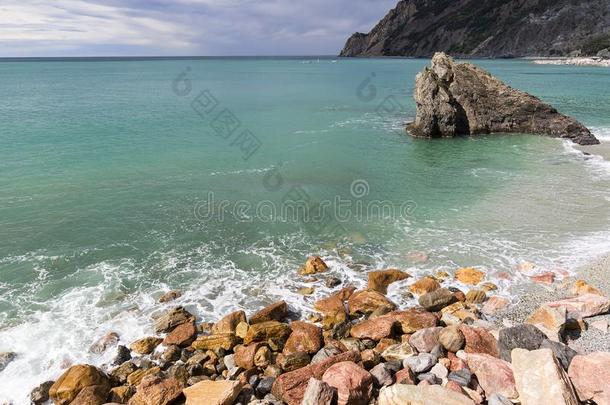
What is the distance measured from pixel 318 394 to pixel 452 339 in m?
5.31

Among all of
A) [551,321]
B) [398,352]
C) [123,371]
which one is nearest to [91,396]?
[123,371]

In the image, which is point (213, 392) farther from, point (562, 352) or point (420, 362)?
point (562, 352)

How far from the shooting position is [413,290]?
18938 mm

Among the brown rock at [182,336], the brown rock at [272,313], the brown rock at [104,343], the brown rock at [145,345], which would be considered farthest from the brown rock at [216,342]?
the brown rock at [104,343]

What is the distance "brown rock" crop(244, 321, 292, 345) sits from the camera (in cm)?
1555

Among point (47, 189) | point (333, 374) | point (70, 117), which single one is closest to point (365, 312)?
point (333, 374)

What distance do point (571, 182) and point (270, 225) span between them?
23.2 meters

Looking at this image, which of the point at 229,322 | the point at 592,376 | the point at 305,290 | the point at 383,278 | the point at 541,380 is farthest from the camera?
the point at 383,278

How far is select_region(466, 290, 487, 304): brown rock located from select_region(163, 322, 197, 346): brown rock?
445 inches

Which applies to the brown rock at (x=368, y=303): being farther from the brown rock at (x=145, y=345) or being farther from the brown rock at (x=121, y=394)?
the brown rock at (x=121, y=394)

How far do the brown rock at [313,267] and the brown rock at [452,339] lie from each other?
7.47 meters

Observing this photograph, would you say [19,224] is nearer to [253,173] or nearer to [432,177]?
[253,173]

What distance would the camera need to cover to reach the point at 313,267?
819 inches

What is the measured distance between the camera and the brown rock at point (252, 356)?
1430 cm
